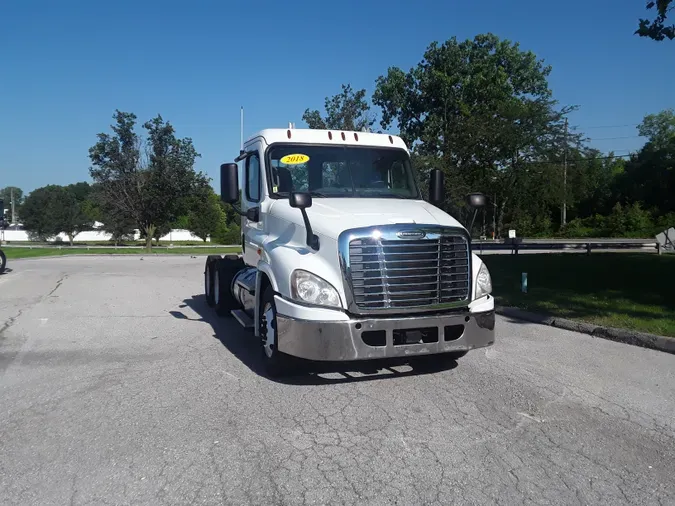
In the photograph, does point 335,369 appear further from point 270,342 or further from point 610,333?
point 610,333

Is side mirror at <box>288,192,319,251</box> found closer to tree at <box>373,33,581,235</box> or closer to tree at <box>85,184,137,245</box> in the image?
tree at <box>373,33,581,235</box>

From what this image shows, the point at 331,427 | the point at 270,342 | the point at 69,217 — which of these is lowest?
the point at 331,427

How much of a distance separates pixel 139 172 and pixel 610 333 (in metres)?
36.2

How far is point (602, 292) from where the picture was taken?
11.6 meters

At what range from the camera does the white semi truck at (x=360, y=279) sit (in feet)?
17.4

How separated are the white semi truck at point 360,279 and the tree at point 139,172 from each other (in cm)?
3368

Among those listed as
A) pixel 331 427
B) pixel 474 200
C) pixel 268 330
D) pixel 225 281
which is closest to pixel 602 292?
pixel 474 200

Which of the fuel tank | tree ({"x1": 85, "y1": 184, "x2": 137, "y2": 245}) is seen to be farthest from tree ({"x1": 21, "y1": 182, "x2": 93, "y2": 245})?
the fuel tank

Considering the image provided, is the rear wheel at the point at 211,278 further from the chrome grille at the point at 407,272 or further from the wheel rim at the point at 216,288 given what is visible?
the chrome grille at the point at 407,272

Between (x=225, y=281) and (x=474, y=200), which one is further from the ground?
(x=474, y=200)

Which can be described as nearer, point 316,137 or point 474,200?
point 474,200

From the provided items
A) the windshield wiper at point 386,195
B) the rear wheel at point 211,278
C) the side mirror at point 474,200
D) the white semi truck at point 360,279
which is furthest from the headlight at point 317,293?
the rear wheel at point 211,278

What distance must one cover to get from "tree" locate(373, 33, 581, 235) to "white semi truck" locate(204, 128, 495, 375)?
19.4m

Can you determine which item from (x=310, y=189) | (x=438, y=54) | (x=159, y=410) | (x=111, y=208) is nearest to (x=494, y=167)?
(x=438, y=54)
